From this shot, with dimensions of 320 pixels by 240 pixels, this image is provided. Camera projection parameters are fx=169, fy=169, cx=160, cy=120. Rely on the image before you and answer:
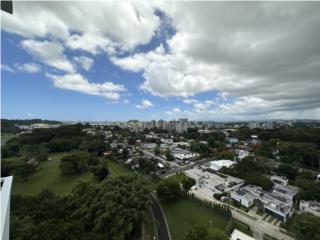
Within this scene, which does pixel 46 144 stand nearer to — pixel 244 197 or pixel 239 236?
pixel 244 197

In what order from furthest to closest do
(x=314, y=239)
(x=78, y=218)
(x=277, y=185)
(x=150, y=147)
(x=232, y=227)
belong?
(x=150, y=147) < (x=277, y=185) < (x=232, y=227) < (x=78, y=218) < (x=314, y=239)

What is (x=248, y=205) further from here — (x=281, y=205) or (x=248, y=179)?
(x=248, y=179)

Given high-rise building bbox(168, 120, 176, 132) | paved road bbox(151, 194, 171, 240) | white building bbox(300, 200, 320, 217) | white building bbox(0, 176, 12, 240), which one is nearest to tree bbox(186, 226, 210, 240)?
paved road bbox(151, 194, 171, 240)

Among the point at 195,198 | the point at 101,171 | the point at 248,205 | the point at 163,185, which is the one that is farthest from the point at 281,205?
the point at 101,171

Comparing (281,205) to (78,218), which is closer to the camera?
(78,218)

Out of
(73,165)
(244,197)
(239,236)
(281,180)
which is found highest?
(73,165)

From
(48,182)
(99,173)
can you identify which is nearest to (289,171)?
(99,173)
